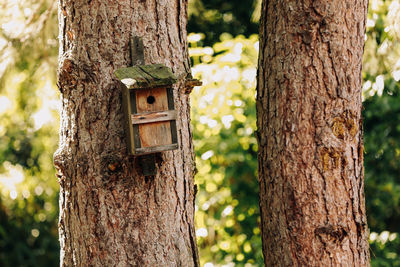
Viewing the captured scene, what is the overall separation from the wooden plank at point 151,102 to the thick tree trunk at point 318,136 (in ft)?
1.89

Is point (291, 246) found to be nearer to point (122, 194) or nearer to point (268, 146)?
point (268, 146)

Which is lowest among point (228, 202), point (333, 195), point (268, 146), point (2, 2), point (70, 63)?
point (228, 202)

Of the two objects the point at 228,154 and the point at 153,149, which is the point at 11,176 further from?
the point at 153,149

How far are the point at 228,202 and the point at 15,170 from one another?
425cm

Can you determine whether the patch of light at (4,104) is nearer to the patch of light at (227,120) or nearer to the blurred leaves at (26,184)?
the blurred leaves at (26,184)

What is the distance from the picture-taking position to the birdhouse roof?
5.55 ft

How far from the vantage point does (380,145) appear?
4.25 m

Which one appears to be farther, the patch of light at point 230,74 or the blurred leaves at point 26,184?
the blurred leaves at point 26,184

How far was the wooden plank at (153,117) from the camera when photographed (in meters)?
1.76

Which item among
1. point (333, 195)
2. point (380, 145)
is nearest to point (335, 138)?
point (333, 195)

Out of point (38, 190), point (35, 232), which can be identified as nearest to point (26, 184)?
point (38, 190)

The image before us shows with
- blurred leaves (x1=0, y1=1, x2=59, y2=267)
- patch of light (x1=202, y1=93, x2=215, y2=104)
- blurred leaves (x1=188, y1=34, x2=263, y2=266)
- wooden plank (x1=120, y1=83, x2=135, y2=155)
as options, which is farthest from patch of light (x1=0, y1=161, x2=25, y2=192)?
wooden plank (x1=120, y1=83, x2=135, y2=155)

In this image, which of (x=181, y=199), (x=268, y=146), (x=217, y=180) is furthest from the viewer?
(x=217, y=180)

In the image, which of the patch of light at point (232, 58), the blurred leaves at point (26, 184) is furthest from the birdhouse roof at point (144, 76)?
Result: the blurred leaves at point (26, 184)
